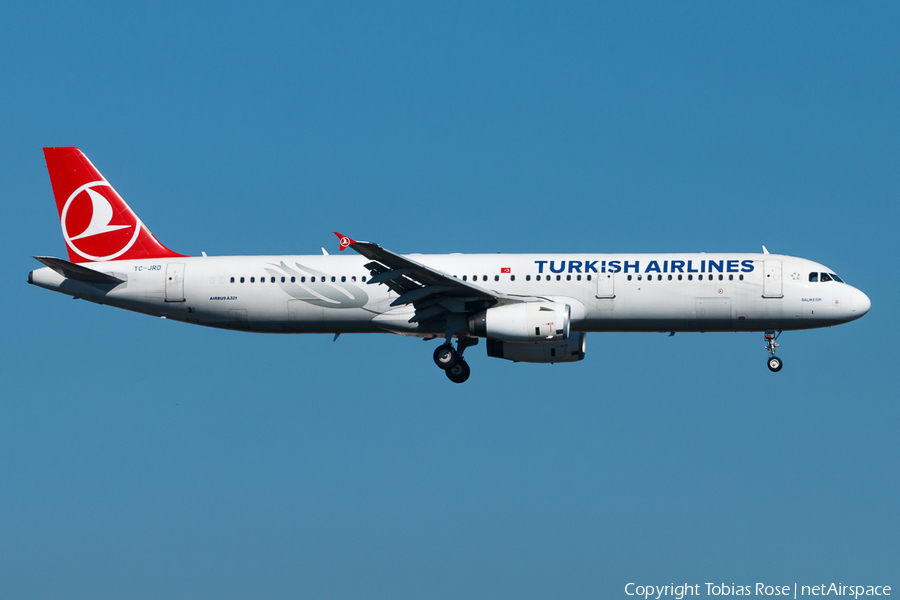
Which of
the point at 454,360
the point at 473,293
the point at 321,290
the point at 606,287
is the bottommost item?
the point at 454,360

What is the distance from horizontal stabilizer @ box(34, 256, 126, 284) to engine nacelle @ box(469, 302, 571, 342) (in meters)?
14.3

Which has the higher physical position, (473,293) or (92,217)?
(92,217)

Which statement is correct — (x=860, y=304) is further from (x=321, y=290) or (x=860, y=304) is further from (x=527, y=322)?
(x=321, y=290)

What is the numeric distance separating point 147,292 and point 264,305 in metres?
4.58

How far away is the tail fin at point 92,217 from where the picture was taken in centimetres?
4459

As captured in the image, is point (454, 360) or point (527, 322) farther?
point (454, 360)

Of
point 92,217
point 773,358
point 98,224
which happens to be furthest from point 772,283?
point 92,217

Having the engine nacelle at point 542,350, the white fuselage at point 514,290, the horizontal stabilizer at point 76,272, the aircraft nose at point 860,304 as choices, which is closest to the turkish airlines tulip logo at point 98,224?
the white fuselage at point 514,290

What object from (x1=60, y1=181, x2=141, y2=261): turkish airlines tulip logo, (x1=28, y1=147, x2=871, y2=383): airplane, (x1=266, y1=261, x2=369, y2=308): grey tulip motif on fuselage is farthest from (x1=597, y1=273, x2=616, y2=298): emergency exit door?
(x1=60, y1=181, x2=141, y2=261): turkish airlines tulip logo

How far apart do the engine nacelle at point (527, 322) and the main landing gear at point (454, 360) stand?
2752mm

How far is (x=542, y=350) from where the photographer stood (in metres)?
42.9

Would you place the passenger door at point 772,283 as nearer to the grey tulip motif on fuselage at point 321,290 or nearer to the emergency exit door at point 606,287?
the emergency exit door at point 606,287

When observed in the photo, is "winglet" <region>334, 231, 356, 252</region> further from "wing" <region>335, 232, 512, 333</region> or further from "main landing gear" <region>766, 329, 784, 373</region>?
"main landing gear" <region>766, 329, 784, 373</region>

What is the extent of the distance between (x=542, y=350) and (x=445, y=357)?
375 cm
